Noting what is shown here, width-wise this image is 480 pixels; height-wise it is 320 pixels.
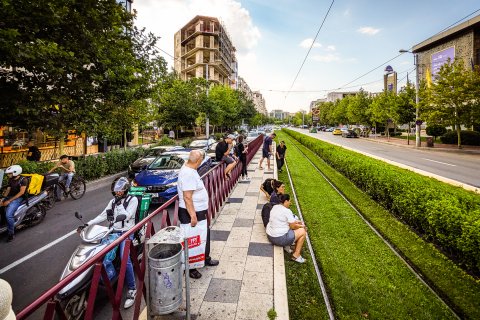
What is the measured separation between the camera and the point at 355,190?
10859 mm

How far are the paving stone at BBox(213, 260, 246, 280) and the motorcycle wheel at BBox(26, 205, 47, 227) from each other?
5.82m

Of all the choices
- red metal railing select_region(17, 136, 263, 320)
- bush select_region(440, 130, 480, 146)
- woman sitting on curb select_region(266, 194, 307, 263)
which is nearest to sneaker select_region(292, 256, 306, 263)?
woman sitting on curb select_region(266, 194, 307, 263)

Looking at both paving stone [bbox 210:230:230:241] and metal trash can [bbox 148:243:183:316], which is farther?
paving stone [bbox 210:230:230:241]

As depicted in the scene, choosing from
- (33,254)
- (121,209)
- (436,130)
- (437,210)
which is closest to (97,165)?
(33,254)

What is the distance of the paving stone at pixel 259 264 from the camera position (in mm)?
4746

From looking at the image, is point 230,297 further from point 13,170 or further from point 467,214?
point 13,170

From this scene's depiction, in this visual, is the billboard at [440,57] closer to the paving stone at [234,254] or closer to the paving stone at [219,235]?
the paving stone at [219,235]

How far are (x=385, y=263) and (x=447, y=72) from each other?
2827cm

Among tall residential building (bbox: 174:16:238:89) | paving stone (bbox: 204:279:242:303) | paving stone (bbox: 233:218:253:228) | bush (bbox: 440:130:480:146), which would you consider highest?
tall residential building (bbox: 174:16:238:89)

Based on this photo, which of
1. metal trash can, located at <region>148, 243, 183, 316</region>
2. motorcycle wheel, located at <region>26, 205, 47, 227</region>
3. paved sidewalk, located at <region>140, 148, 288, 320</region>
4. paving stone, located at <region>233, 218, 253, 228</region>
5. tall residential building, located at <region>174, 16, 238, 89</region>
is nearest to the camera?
metal trash can, located at <region>148, 243, 183, 316</region>

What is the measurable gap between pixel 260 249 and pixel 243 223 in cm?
159

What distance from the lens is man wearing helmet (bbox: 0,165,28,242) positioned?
638 centimetres

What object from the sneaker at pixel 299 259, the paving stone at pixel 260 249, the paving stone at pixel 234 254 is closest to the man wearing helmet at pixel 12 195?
the paving stone at pixel 234 254

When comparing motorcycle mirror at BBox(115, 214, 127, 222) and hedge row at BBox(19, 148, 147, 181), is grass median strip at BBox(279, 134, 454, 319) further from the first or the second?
hedge row at BBox(19, 148, 147, 181)
